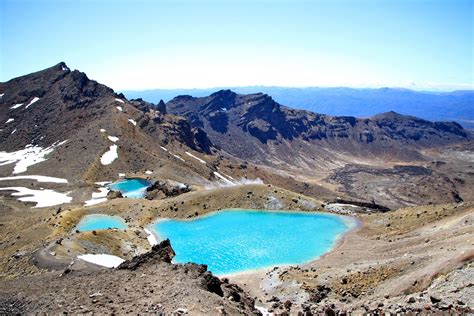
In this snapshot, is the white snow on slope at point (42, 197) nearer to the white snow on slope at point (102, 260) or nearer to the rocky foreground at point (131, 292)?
the white snow on slope at point (102, 260)

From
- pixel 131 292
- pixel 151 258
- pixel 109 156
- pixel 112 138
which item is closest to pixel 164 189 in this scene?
pixel 109 156

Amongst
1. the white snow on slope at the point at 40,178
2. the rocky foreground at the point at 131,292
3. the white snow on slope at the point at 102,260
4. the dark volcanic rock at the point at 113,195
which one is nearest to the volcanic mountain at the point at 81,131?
the white snow on slope at the point at 40,178

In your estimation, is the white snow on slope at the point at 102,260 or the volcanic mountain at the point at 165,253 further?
the white snow on slope at the point at 102,260

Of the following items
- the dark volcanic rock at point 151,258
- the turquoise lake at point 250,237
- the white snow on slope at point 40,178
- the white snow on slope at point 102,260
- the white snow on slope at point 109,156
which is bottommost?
the turquoise lake at point 250,237

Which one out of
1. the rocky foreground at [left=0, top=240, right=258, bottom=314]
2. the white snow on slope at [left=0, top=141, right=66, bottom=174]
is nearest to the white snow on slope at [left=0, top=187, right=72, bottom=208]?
the white snow on slope at [left=0, top=141, right=66, bottom=174]

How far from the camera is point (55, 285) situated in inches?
1063

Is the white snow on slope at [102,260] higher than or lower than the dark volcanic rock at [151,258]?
lower

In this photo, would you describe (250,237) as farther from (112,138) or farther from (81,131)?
(81,131)

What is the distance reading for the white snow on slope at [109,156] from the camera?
12437 cm

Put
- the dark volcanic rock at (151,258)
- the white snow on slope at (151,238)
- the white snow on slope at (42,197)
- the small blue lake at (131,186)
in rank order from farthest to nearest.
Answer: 1. the small blue lake at (131,186)
2. the white snow on slope at (42,197)
3. the white snow on slope at (151,238)
4. the dark volcanic rock at (151,258)

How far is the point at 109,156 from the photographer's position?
12812 centimetres

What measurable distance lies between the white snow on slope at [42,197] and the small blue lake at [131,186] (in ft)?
38.9

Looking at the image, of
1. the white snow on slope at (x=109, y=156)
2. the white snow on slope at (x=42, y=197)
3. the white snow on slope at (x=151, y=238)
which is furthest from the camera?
the white snow on slope at (x=109, y=156)

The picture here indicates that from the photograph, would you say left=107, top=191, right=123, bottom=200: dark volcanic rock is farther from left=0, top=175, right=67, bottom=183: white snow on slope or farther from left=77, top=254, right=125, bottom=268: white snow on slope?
left=77, top=254, right=125, bottom=268: white snow on slope
